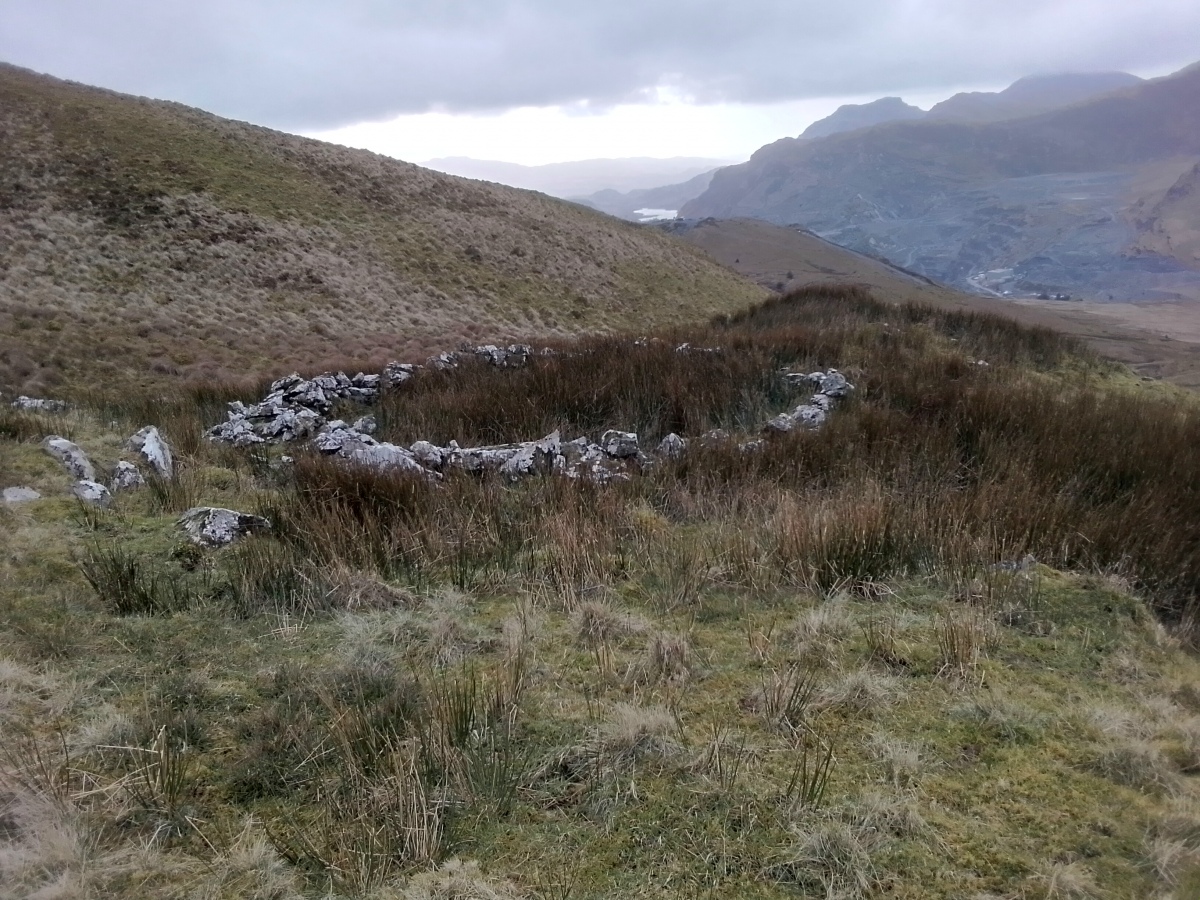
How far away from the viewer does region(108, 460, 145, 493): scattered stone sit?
586 cm

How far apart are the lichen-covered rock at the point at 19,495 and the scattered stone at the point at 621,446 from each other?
459 cm

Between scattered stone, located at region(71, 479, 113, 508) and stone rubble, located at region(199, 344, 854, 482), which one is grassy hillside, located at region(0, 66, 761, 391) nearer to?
stone rubble, located at region(199, 344, 854, 482)

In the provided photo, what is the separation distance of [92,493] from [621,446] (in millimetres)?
4337

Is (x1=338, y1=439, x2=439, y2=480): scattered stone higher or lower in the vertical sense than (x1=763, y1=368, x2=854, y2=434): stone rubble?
higher

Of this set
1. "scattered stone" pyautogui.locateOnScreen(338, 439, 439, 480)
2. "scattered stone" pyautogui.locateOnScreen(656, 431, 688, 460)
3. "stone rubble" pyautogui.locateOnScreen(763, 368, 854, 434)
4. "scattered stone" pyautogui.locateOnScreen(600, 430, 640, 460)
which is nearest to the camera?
"scattered stone" pyautogui.locateOnScreen(338, 439, 439, 480)

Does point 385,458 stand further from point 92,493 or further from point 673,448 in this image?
point 673,448

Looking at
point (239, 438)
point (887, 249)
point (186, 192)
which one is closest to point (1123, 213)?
point (887, 249)

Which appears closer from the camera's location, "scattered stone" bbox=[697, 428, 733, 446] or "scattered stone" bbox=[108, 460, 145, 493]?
"scattered stone" bbox=[108, 460, 145, 493]

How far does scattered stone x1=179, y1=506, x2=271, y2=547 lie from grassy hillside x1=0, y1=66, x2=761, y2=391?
36.4 feet

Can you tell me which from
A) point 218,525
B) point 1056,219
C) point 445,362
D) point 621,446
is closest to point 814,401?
point 621,446

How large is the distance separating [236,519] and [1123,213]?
15734 cm

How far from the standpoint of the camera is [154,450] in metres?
6.55

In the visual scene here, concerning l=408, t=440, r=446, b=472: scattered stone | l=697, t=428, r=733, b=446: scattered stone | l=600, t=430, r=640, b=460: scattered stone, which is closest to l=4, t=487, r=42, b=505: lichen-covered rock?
l=408, t=440, r=446, b=472: scattered stone

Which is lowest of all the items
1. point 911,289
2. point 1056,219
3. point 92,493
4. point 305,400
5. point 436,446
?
point 911,289
